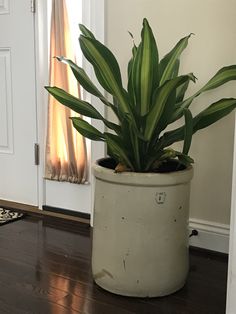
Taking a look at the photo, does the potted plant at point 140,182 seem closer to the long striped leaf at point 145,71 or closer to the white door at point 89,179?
the long striped leaf at point 145,71

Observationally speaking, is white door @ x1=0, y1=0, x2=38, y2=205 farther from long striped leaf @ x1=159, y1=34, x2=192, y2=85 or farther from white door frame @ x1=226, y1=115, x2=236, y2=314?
white door frame @ x1=226, y1=115, x2=236, y2=314

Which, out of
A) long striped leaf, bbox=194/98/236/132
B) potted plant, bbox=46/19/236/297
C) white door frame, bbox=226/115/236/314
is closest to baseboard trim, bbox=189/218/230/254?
potted plant, bbox=46/19/236/297

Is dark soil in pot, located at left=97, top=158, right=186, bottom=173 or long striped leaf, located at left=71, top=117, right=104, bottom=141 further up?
long striped leaf, located at left=71, top=117, right=104, bottom=141

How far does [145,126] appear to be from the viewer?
133cm

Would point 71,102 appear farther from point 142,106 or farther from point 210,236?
point 210,236

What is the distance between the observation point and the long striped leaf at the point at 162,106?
1.22m

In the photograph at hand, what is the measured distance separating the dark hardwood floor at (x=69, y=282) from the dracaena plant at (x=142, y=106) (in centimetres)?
42

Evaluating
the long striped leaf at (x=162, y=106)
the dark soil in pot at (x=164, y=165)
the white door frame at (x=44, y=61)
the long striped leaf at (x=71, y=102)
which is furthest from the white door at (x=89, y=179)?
the long striped leaf at (x=162, y=106)

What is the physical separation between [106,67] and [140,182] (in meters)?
0.37

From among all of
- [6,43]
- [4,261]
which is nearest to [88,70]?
[6,43]

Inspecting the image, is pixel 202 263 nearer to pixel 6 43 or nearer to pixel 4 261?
pixel 4 261

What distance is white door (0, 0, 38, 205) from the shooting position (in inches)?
87.4

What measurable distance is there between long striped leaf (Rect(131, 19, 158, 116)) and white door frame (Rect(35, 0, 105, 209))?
0.66 metres

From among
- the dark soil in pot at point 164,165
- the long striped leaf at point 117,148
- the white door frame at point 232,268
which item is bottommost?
the white door frame at point 232,268
